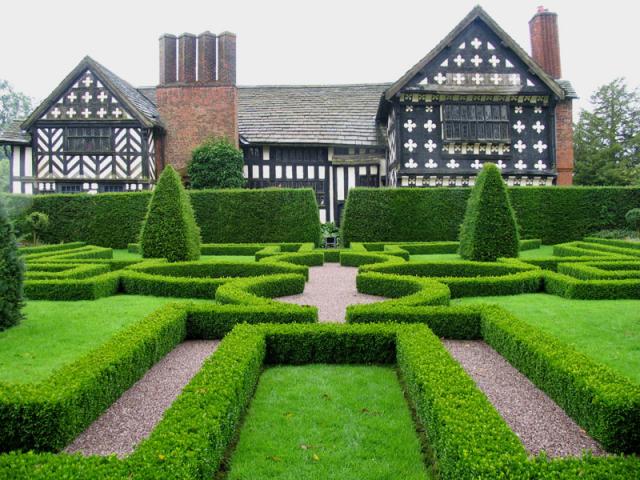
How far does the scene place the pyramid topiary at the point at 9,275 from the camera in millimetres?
7270

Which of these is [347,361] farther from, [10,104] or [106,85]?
[10,104]

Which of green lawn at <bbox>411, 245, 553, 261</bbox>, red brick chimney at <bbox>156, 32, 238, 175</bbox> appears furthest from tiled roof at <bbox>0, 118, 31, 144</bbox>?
green lawn at <bbox>411, 245, 553, 261</bbox>

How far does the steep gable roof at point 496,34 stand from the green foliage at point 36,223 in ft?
51.3

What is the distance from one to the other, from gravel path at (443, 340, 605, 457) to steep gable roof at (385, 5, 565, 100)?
60.1 feet

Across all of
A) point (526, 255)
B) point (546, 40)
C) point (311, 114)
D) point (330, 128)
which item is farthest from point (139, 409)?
point (546, 40)

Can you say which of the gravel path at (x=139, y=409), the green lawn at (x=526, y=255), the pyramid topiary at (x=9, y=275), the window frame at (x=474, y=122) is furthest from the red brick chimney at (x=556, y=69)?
the pyramid topiary at (x=9, y=275)

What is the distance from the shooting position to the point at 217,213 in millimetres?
20891

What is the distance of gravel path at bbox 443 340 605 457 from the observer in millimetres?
4188

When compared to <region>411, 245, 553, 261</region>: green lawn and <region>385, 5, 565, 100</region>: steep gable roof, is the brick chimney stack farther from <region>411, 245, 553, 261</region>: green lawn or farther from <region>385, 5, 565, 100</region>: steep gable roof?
<region>411, 245, 553, 261</region>: green lawn

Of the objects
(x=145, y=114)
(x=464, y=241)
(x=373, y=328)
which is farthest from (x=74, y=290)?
(x=145, y=114)

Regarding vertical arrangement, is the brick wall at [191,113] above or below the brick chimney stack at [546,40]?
below

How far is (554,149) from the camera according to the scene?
23.6m

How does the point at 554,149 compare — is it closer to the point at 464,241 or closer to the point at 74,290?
the point at 464,241

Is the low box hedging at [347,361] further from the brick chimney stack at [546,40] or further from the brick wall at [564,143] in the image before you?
the brick chimney stack at [546,40]
